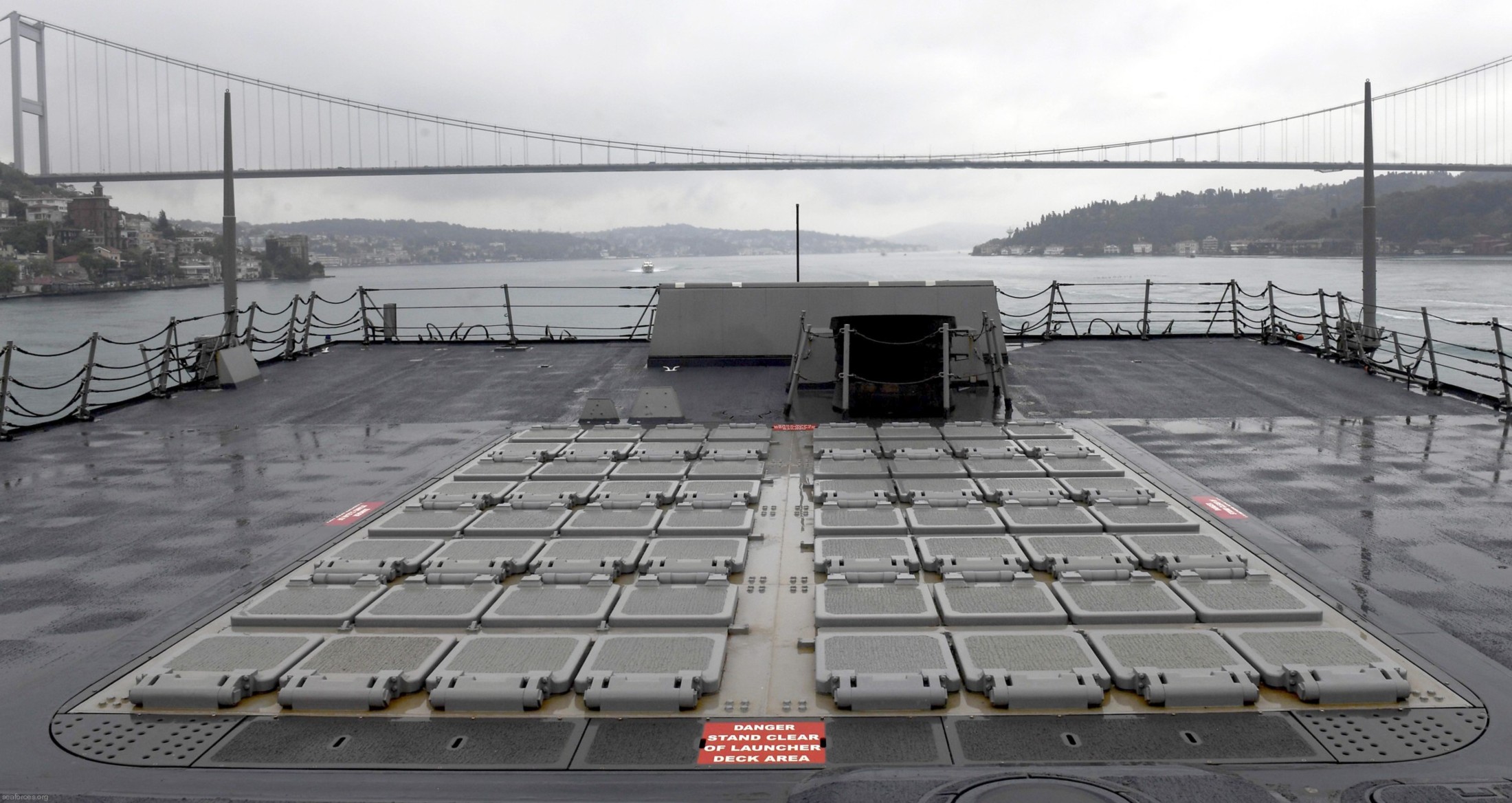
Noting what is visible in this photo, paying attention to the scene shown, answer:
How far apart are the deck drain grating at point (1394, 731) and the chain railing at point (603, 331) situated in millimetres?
5105

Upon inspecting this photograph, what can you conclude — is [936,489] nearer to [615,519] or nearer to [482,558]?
[615,519]

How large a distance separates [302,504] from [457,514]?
1.55m

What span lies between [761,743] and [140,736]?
2.17 meters

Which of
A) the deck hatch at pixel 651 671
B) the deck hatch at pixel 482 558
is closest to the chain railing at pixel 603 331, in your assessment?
the deck hatch at pixel 482 558

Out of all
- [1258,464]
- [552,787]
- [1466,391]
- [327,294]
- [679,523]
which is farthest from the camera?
[327,294]

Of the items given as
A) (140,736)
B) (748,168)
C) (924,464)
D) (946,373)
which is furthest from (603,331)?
(140,736)

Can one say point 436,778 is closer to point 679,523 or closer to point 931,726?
point 931,726

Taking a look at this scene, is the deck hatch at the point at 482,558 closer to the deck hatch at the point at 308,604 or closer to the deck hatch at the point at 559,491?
the deck hatch at the point at 308,604

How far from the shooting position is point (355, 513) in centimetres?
684

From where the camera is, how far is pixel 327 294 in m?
70.7

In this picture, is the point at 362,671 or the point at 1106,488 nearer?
the point at 362,671

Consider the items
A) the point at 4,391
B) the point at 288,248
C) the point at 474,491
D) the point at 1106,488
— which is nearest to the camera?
the point at 1106,488

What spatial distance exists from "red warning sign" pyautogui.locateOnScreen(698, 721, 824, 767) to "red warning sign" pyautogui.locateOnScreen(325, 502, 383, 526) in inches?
154

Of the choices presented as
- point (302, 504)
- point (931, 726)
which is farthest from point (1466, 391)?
point (302, 504)
